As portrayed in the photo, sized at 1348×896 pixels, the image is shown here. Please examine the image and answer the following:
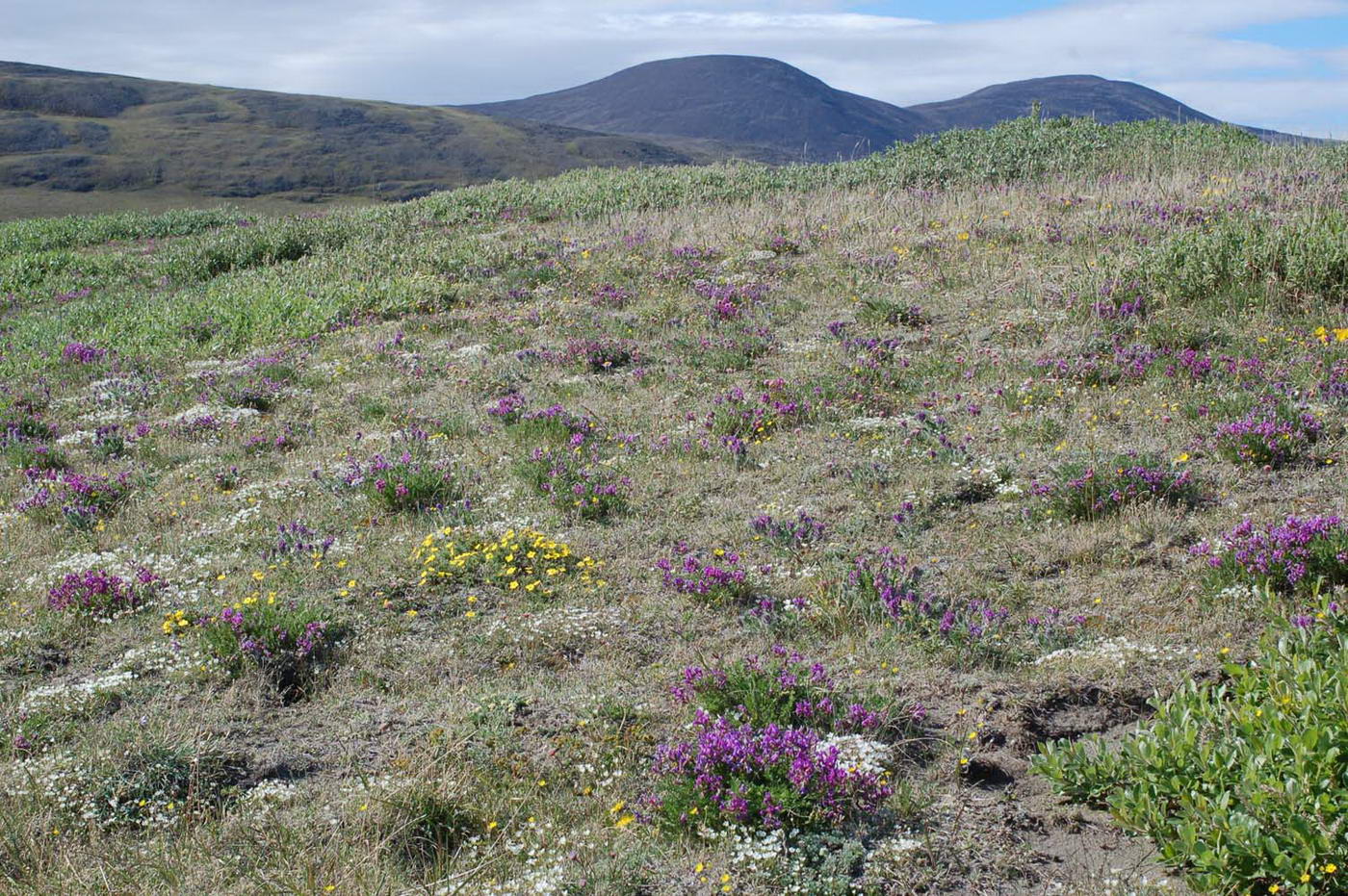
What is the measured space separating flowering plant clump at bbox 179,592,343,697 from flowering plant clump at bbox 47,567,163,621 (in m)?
0.68


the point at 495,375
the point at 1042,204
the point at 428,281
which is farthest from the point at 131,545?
the point at 1042,204

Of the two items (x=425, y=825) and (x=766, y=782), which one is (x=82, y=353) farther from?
(x=766, y=782)

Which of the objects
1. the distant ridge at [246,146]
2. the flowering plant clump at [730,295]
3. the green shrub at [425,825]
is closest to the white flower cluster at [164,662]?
the green shrub at [425,825]

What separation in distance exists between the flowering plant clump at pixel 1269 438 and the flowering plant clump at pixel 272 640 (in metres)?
6.85

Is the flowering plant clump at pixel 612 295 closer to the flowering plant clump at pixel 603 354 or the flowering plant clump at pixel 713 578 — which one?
the flowering plant clump at pixel 603 354

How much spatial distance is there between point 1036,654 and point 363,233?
19.1 m

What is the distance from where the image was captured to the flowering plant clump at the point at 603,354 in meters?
11.1

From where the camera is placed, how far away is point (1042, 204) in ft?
49.4

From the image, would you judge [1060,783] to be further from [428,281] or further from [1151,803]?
[428,281]

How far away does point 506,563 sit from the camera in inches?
260

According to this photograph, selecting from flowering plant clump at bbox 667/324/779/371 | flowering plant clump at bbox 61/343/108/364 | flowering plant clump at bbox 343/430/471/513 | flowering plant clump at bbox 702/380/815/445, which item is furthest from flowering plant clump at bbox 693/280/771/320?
flowering plant clump at bbox 61/343/108/364

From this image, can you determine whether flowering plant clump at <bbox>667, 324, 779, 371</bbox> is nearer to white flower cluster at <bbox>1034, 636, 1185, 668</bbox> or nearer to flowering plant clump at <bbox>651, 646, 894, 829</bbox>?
white flower cluster at <bbox>1034, 636, 1185, 668</bbox>

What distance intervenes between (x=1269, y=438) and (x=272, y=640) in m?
7.35

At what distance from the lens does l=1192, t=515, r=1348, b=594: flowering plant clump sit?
5.25 m
